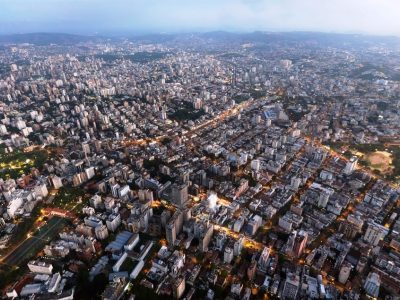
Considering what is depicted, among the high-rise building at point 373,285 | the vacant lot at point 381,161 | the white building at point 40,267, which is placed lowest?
the vacant lot at point 381,161

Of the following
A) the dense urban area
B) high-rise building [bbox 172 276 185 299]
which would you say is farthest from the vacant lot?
high-rise building [bbox 172 276 185 299]

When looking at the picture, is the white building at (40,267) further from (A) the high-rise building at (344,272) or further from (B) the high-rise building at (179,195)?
(A) the high-rise building at (344,272)

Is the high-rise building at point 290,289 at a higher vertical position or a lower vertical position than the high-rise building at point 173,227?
lower

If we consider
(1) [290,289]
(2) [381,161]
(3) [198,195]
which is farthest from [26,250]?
(2) [381,161]

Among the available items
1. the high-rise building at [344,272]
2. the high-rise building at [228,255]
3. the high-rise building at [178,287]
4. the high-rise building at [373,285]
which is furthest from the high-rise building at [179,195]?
the high-rise building at [373,285]

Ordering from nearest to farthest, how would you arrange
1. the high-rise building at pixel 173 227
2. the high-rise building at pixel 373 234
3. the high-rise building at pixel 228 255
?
the high-rise building at pixel 228 255 → the high-rise building at pixel 173 227 → the high-rise building at pixel 373 234

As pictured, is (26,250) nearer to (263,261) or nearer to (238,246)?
(238,246)

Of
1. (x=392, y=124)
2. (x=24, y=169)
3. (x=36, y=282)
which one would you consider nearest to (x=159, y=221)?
(x=36, y=282)

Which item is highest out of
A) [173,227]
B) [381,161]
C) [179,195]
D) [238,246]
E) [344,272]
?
[173,227]

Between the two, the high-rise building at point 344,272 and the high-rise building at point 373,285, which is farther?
the high-rise building at point 344,272

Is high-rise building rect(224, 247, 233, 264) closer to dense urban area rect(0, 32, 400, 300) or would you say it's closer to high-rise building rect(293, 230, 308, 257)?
dense urban area rect(0, 32, 400, 300)
